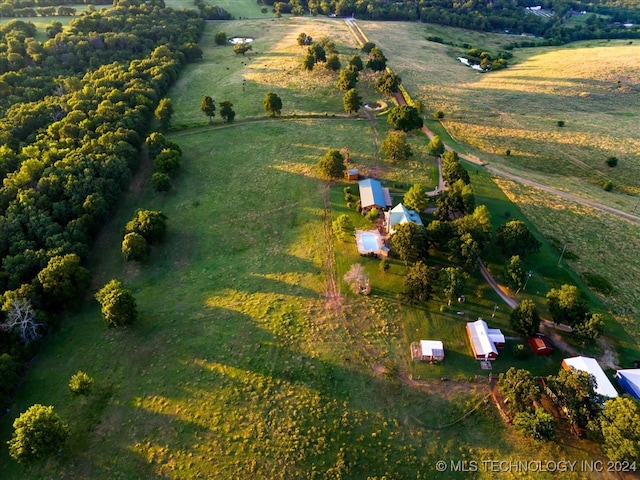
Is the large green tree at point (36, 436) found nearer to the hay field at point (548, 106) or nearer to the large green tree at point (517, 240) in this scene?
the large green tree at point (517, 240)

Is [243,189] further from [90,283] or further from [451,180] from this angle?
[451,180]

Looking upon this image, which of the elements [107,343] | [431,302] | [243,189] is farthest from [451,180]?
[107,343]

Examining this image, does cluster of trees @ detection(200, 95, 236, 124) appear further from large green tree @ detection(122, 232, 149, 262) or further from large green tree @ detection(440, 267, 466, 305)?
large green tree @ detection(440, 267, 466, 305)

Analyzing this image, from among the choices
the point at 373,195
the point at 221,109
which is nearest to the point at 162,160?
the point at 221,109

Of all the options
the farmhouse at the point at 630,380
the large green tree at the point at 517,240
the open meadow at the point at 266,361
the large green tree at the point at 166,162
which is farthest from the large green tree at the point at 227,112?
the farmhouse at the point at 630,380

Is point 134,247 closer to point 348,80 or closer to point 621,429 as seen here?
point 621,429

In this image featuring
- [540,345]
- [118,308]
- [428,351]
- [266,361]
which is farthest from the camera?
[118,308]
